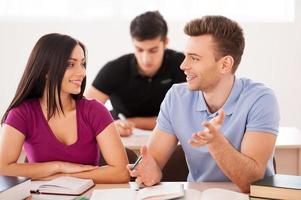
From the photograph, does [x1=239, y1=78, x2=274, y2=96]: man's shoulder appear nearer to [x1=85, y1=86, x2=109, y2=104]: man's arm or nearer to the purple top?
the purple top

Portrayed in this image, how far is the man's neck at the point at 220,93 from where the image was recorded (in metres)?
2.13

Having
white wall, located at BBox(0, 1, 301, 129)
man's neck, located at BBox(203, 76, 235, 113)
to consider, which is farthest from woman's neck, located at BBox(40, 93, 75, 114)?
white wall, located at BBox(0, 1, 301, 129)

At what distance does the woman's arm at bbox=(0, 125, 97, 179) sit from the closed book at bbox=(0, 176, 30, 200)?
0.35m

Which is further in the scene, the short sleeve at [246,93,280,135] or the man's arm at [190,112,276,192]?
the short sleeve at [246,93,280,135]

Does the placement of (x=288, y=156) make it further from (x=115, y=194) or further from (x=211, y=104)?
(x=115, y=194)

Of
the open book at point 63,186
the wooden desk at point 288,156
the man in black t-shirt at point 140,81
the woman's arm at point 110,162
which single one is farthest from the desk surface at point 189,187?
the man in black t-shirt at point 140,81

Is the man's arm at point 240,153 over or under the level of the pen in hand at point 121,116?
over

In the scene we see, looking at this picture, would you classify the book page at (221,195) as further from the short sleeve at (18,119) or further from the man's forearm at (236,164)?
the short sleeve at (18,119)

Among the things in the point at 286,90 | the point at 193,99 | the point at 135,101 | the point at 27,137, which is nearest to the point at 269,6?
the point at 286,90

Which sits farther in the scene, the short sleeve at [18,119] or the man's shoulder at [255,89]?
the short sleeve at [18,119]

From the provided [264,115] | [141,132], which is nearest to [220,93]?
[264,115]

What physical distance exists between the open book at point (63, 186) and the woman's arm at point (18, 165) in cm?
17

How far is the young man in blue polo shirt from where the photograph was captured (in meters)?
1.98

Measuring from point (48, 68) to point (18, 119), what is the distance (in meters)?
0.26
